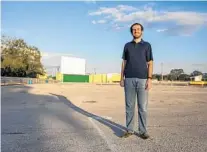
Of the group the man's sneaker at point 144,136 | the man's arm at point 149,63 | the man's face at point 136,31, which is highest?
the man's face at point 136,31

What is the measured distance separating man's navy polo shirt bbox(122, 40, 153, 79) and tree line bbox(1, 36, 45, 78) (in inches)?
2747

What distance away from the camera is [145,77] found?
653cm

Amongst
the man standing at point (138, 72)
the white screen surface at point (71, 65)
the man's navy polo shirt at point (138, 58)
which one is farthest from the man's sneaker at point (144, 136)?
the white screen surface at point (71, 65)

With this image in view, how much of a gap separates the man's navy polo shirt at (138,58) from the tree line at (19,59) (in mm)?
→ 69783

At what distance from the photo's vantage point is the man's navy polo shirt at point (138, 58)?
6477 millimetres

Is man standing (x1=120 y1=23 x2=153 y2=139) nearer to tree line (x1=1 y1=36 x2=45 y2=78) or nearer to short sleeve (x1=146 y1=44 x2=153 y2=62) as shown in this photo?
short sleeve (x1=146 y1=44 x2=153 y2=62)

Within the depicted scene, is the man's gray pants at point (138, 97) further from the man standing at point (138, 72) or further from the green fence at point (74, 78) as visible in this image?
the green fence at point (74, 78)

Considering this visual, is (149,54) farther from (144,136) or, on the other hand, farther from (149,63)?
(144,136)

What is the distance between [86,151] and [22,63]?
3090 inches

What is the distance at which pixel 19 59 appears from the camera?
80.8m

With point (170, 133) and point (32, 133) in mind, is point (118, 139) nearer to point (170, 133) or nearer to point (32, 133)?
point (170, 133)

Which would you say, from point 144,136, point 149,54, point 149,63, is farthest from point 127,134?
point 149,54

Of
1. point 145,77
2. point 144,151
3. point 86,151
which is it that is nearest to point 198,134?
point 145,77

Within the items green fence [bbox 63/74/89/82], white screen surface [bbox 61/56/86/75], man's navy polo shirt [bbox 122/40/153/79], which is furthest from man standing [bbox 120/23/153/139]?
green fence [bbox 63/74/89/82]
